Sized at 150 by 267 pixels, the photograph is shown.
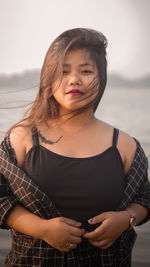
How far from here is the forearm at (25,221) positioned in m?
0.90

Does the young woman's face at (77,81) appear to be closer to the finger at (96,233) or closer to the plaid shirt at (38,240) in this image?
the plaid shirt at (38,240)

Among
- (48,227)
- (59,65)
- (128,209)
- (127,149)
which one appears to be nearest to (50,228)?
(48,227)

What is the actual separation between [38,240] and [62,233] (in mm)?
112

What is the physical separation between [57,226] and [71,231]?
5cm

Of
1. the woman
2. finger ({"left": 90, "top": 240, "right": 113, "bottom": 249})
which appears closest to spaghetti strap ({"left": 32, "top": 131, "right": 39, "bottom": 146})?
the woman

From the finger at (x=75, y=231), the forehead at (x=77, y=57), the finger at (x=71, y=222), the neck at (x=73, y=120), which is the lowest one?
the finger at (x=75, y=231)

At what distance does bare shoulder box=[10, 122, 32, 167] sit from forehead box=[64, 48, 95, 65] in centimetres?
28

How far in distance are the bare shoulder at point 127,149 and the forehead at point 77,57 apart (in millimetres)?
308

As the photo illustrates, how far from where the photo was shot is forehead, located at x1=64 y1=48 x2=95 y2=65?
3.15 ft

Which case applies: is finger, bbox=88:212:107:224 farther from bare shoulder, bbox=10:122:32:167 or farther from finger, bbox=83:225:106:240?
bare shoulder, bbox=10:122:32:167

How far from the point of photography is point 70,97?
0.96 meters

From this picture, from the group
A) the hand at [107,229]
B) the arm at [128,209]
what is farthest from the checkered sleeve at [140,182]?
the hand at [107,229]

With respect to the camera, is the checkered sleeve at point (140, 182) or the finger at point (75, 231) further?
the checkered sleeve at point (140, 182)

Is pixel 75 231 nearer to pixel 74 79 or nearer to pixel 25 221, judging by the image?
pixel 25 221
